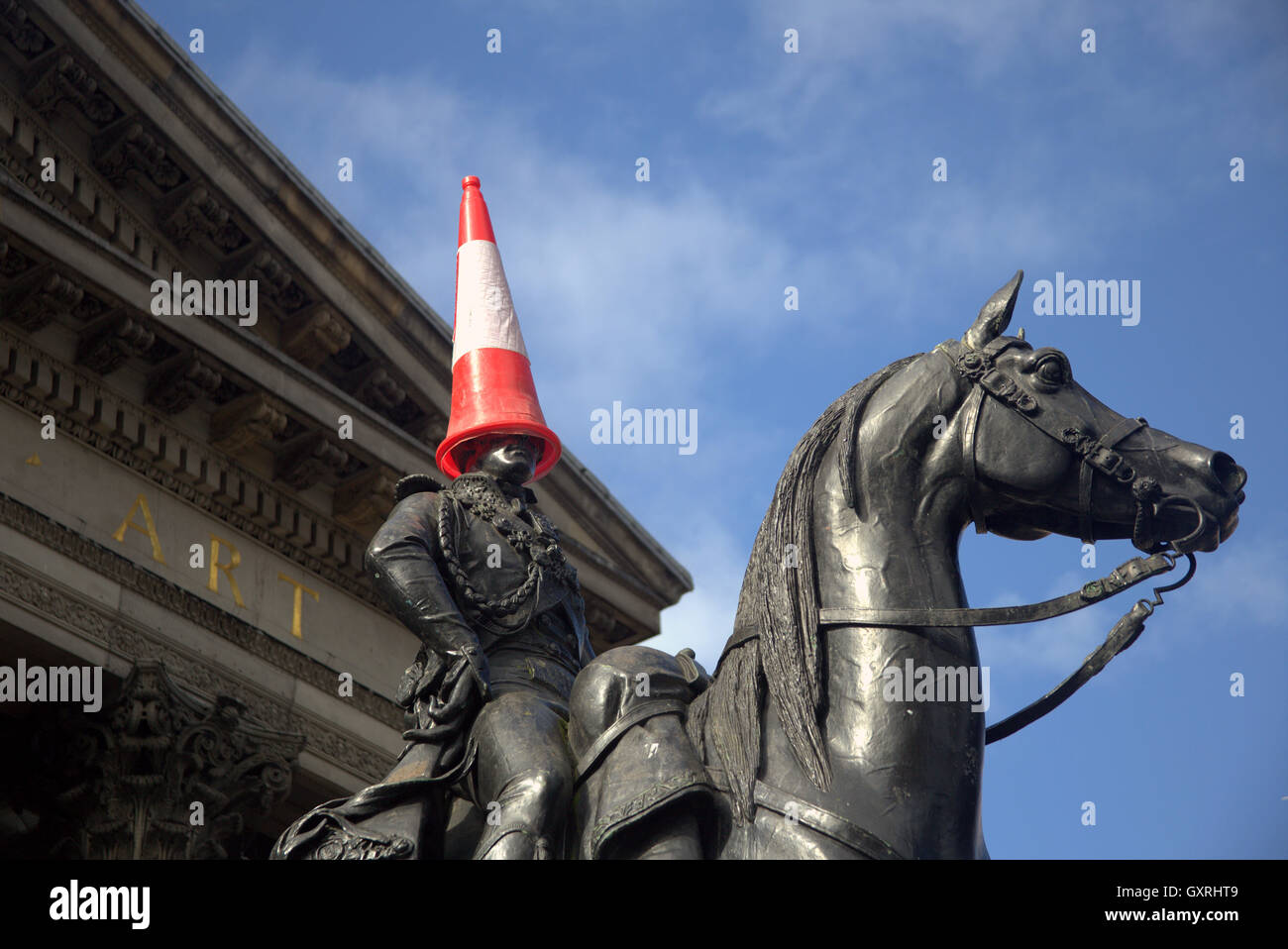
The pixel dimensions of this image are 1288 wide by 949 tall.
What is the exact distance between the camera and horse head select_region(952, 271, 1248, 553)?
5.98 metres

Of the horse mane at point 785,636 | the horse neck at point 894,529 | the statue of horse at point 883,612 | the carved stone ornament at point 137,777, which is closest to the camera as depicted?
the statue of horse at point 883,612

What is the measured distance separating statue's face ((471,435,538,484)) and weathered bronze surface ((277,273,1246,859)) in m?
1.35

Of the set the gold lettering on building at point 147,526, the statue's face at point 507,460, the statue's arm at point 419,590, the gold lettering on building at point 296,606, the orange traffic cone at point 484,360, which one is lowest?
the statue's arm at point 419,590

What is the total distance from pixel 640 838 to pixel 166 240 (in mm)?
18532

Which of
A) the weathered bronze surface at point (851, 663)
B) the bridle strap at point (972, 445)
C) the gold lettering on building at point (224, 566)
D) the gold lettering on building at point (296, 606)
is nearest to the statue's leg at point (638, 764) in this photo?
the weathered bronze surface at point (851, 663)

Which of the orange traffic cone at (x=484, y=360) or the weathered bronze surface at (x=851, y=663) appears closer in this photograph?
the weathered bronze surface at (x=851, y=663)

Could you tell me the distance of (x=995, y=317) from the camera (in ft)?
20.5

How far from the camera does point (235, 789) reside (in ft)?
62.9

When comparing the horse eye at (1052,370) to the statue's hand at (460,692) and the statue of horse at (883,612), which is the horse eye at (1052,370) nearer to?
the statue of horse at (883,612)

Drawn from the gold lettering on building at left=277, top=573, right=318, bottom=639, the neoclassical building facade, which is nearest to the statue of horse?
the neoclassical building facade

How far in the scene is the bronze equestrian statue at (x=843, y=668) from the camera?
5.65 m

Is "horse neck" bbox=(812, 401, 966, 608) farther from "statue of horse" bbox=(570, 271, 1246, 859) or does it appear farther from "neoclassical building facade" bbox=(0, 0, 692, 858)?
"neoclassical building facade" bbox=(0, 0, 692, 858)
